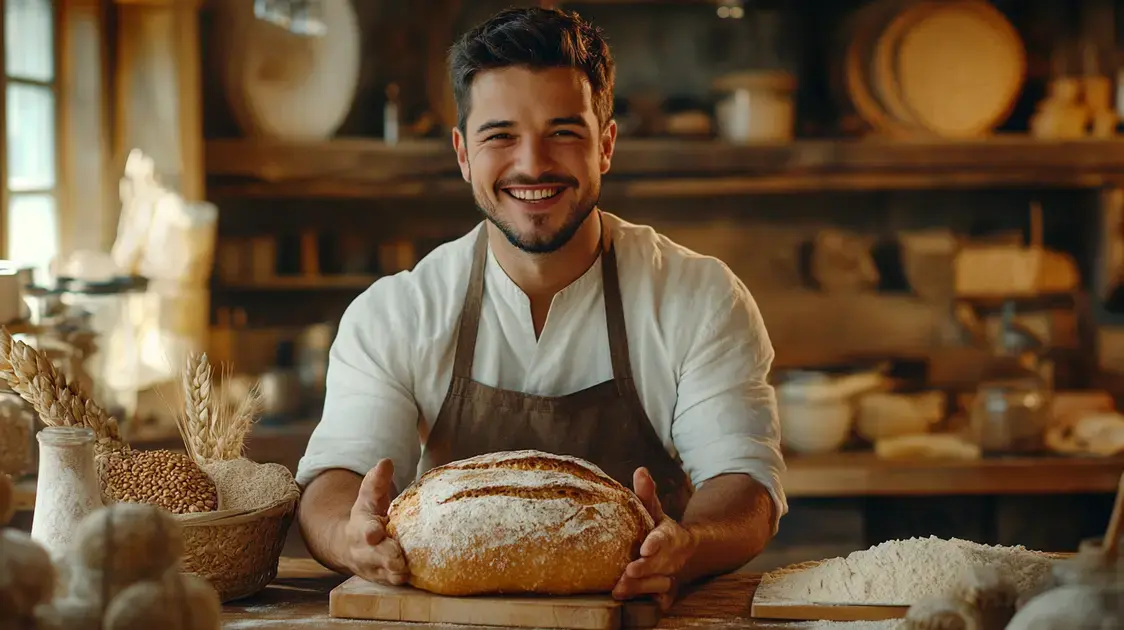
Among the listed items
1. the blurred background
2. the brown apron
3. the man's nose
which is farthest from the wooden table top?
the blurred background

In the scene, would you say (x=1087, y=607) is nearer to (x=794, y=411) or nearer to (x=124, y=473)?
(x=124, y=473)

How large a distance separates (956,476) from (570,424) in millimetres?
1811

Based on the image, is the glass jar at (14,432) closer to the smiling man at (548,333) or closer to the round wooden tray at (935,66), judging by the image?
the smiling man at (548,333)

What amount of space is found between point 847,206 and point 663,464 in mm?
2173

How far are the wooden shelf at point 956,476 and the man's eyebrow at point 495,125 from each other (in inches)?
69.3

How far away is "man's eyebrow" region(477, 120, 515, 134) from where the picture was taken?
2016 millimetres

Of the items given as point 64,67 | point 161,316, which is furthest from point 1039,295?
point 64,67

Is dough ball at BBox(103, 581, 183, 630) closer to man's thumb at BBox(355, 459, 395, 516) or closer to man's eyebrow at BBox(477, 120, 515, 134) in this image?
man's thumb at BBox(355, 459, 395, 516)

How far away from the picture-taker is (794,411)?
3549mm

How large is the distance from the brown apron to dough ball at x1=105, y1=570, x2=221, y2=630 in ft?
3.29

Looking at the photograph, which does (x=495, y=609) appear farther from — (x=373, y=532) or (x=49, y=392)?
(x=49, y=392)

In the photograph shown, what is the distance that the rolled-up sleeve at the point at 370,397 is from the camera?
76.4 inches

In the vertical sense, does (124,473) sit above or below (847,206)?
below

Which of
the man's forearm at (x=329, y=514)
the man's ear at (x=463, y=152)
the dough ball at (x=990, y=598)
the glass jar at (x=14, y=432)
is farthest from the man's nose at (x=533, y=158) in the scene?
the dough ball at (x=990, y=598)
